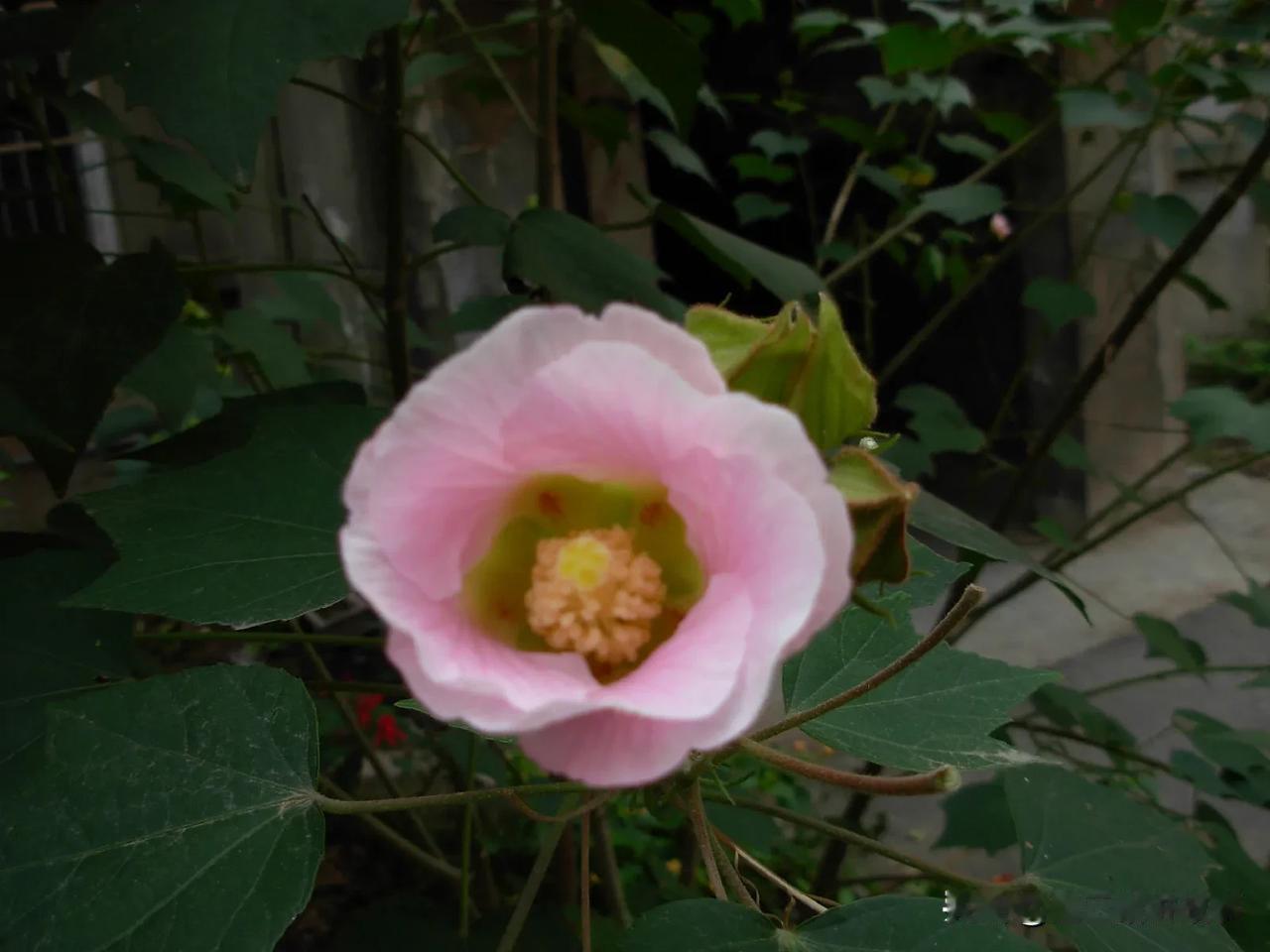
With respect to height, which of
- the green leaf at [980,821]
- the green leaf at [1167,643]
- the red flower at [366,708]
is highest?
the green leaf at [1167,643]

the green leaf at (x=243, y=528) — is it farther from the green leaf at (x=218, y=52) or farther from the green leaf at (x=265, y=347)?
the green leaf at (x=265, y=347)

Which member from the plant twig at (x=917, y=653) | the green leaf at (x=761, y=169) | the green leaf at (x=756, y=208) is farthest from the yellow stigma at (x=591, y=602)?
the green leaf at (x=761, y=169)

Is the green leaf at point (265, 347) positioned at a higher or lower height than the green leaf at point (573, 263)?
lower

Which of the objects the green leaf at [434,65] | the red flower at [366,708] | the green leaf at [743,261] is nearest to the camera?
the green leaf at [743,261]

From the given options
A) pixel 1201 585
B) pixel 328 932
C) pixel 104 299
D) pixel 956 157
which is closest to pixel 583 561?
pixel 104 299

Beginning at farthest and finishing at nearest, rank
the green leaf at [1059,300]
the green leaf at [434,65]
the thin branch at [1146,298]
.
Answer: the green leaf at [1059,300], the green leaf at [434,65], the thin branch at [1146,298]

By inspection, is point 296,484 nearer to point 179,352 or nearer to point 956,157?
point 179,352
